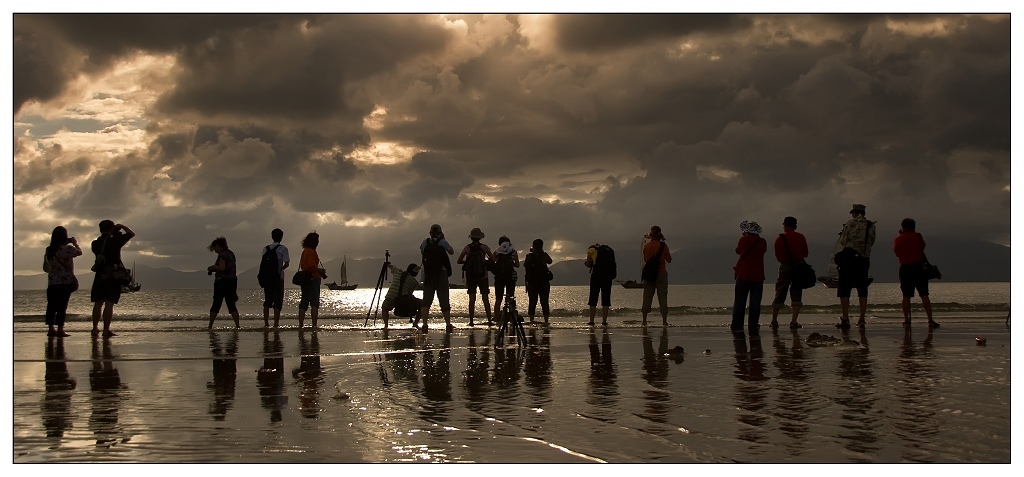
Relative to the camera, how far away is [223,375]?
948 centimetres

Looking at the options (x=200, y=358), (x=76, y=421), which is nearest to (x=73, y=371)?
(x=200, y=358)

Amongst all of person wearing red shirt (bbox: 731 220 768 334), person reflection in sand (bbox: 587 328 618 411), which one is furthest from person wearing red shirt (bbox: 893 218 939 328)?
person reflection in sand (bbox: 587 328 618 411)

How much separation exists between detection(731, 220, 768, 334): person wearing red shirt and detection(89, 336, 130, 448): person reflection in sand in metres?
10.1

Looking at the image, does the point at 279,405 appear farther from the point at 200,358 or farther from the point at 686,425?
the point at 200,358

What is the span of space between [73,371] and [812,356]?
8.07 metres

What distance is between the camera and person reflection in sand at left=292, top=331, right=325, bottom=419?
7027 mm

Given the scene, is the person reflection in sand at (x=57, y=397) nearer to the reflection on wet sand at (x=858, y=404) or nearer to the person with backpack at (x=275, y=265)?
the reflection on wet sand at (x=858, y=404)

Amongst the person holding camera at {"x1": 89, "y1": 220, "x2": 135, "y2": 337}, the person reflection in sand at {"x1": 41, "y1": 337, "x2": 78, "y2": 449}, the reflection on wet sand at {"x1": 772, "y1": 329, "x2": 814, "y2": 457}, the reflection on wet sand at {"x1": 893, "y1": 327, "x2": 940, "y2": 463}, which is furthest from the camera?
the person holding camera at {"x1": 89, "y1": 220, "x2": 135, "y2": 337}

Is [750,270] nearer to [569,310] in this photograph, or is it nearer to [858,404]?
[858,404]

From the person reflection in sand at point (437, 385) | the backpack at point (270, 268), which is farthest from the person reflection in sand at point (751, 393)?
the backpack at point (270, 268)

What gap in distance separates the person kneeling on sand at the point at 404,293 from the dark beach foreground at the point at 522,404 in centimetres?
572

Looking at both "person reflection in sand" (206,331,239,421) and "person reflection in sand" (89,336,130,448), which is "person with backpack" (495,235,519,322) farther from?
"person reflection in sand" (89,336,130,448)

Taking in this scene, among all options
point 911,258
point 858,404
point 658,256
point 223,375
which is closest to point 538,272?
point 658,256

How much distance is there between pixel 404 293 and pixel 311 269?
6.28 ft
